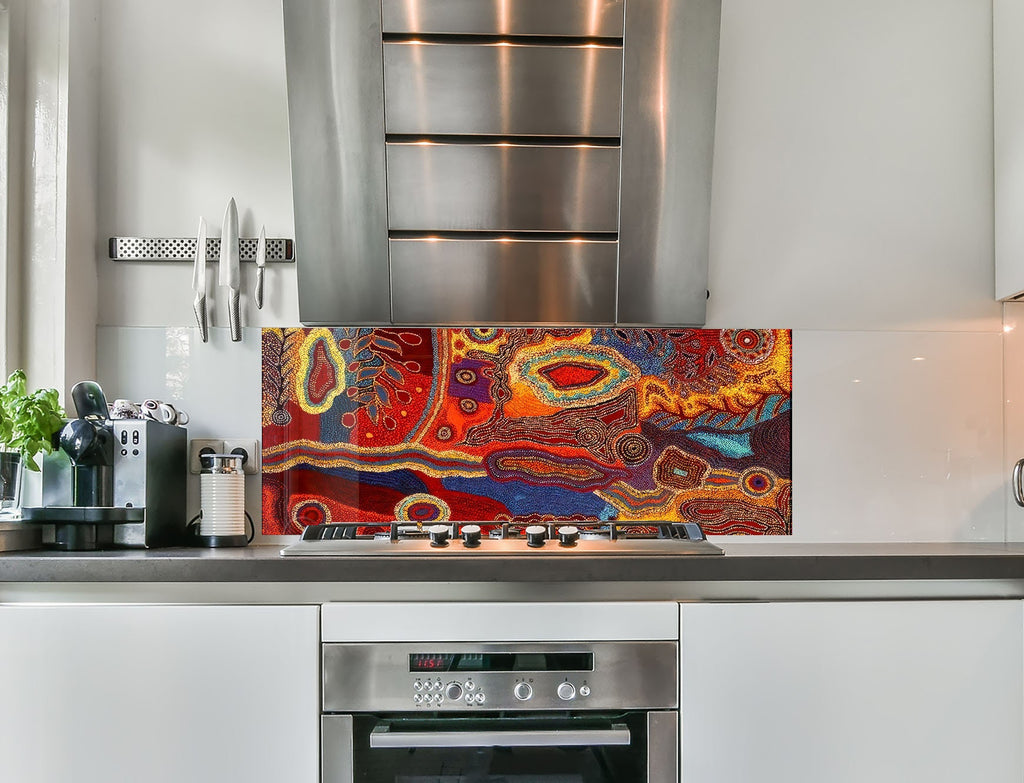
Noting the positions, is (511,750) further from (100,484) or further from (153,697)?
(100,484)

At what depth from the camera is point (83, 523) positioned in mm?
1688

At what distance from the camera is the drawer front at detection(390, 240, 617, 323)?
1.94 m

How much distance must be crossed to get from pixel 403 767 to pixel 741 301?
4.36ft

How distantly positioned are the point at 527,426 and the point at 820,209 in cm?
92

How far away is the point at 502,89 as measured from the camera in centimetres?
188

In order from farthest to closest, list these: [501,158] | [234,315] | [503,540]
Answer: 1. [234,315]
2. [501,158]
3. [503,540]

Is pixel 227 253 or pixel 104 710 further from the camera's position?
pixel 227 253

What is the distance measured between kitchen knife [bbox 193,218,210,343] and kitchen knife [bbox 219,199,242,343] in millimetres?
44

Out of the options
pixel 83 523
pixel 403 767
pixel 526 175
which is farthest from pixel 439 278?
pixel 403 767

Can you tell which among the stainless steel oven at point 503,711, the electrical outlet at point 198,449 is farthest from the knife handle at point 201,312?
the stainless steel oven at point 503,711

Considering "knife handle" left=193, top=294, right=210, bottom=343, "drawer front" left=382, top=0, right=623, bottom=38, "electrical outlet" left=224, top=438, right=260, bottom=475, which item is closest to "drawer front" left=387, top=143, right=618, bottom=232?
"drawer front" left=382, top=0, right=623, bottom=38

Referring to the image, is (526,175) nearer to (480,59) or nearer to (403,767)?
(480,59)

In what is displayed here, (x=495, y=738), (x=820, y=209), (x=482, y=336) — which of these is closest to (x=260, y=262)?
(x=482, y=336)

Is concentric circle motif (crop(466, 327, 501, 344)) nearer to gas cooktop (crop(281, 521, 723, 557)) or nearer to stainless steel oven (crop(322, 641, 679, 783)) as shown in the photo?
gas cooktop (crop(281, 521, 723, 557))
